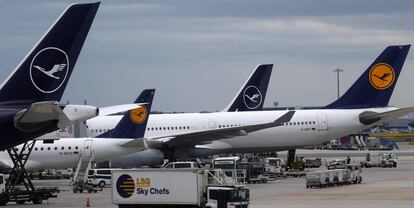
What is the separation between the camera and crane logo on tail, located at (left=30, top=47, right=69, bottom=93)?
116ft

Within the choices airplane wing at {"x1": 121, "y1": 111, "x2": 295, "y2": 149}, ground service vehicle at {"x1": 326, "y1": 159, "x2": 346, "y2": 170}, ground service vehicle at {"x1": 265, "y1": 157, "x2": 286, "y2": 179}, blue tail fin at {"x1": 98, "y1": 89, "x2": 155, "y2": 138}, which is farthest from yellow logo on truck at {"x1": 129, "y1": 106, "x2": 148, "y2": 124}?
ground service vehicle at {"x1": 326, "y1": 159, "x2": 346, "y2": 170}

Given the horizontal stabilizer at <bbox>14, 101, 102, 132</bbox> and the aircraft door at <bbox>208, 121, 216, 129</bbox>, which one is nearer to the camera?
the horizontal stabilizer at <bbox>14, 101, 102, 132</bbox>

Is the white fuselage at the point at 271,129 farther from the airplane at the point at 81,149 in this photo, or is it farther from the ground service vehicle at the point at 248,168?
the airplane at the point at 81,149

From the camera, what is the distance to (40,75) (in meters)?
35.4

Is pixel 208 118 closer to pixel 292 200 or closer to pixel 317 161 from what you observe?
pixel 317 161

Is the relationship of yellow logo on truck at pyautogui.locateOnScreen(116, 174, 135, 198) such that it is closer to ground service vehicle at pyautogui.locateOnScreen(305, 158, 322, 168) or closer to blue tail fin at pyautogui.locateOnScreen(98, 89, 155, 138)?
blue tail fin at pyautogui.locateOnScreen(98, 89, 155, 138)

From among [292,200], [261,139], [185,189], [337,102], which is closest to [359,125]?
[337,102]

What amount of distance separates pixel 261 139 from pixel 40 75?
3759cm

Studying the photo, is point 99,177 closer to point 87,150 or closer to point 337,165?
point 87,150

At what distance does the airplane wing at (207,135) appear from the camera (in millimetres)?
64438

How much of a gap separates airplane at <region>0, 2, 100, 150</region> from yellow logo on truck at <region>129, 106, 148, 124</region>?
2509 cm

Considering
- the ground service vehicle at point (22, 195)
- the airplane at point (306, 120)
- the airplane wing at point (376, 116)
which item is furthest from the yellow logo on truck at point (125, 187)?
the airplane wing at point (376, 116)

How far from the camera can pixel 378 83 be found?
72.1 metres

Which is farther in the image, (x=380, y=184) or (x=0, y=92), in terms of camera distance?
(x=380, y=184)
